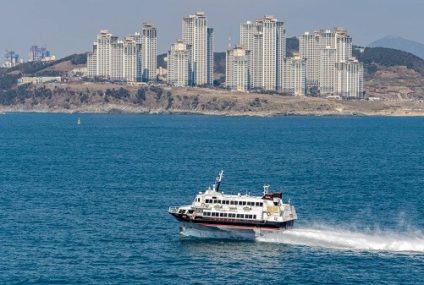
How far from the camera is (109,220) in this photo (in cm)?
8069

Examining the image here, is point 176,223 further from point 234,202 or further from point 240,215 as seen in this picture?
point 240,215

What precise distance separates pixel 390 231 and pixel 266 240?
11.2m

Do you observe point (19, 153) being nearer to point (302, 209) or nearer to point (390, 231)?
point (302, 209)

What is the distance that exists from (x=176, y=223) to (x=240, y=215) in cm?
946

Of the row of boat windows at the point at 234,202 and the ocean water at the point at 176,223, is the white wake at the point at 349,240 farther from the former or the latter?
the row of boat windows at the point at 234,202

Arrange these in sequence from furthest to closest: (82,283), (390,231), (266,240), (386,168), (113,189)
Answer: (386,168) < (113,189) < (390,231) < (266,240) < (82,283)

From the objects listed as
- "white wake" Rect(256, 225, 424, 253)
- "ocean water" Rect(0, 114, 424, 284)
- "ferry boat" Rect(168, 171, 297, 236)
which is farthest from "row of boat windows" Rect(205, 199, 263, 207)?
"ocean water" Rect(0, 114, 424, 284)

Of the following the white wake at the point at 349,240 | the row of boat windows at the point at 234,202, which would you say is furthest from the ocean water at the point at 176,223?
the row of boat windows at the point at 234,202

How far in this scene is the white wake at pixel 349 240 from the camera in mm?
69125

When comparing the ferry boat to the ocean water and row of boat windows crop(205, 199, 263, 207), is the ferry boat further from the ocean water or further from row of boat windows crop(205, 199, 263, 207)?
the ocean water

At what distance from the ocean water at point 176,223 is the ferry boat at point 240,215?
1029mm

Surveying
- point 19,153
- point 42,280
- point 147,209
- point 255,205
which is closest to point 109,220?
point 147,209

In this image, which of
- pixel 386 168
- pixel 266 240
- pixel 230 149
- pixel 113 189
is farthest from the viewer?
pixel 230 149

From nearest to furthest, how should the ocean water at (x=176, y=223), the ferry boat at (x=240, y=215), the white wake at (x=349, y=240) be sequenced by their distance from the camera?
the ocean water at (x=176, y=223), the white wake at (x=349, y=240), the ferry boat at (x=240, y=215)
